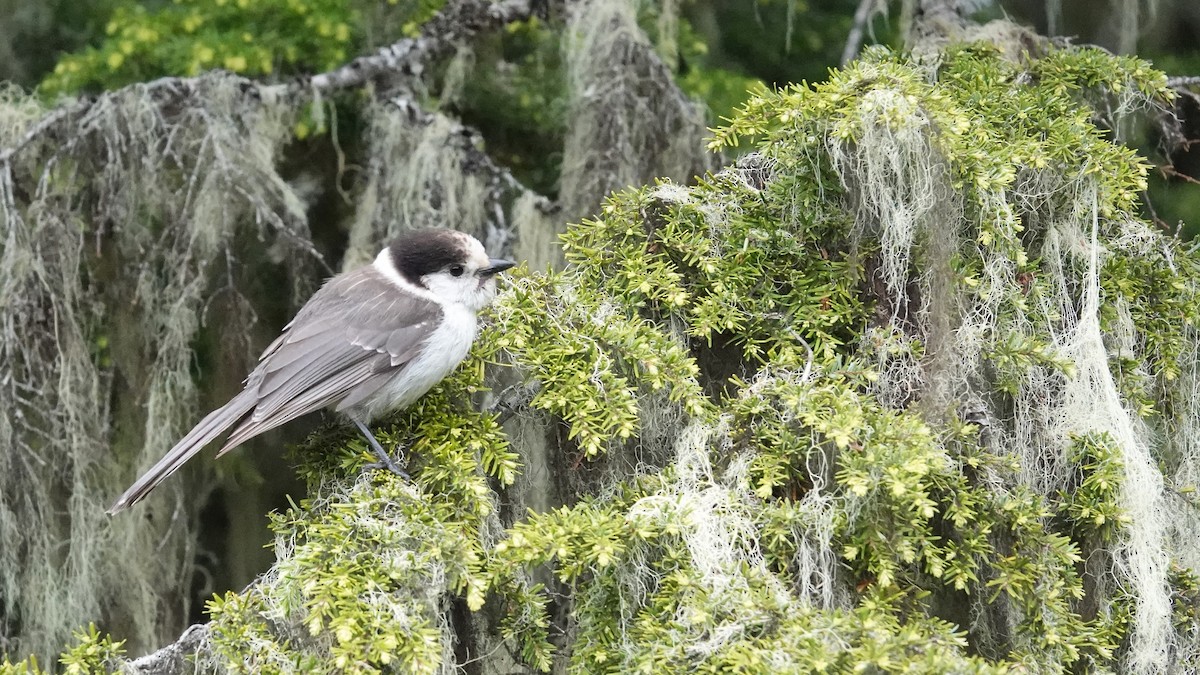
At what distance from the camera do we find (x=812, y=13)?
18.2 feet

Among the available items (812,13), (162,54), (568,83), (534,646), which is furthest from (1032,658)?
(812,13)

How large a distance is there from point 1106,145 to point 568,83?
7.95 feet

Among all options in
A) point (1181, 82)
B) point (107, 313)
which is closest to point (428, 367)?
point (107, 313)

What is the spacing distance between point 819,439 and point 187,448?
4.78 ft

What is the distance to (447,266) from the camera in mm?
2844

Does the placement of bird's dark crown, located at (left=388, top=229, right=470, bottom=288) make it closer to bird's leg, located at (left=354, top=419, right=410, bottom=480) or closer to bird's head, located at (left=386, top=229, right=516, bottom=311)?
bird's head, located at (left=386, top=229, right=516, bottom=311)

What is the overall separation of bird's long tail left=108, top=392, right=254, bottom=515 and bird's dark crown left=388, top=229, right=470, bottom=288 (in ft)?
1.70

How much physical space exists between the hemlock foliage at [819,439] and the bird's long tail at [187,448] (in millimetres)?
262

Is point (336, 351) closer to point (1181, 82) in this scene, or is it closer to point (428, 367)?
point (428, 367)

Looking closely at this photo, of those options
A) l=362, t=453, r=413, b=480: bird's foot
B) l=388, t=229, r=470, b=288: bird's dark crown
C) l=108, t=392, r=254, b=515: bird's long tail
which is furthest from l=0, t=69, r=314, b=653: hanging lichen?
l=362, t=453, r=413, b=480: bird's foot

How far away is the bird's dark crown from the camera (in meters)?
2.85

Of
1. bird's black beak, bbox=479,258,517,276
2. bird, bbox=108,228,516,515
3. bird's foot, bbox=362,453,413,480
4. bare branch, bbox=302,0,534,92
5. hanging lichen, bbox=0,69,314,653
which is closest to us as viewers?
bird's foot, bbox=362,453,413,480

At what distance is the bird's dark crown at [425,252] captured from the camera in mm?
2848

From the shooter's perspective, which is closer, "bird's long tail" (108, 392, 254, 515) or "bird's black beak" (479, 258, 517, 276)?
"bird's long tail" (108, 392, 254, 515)
